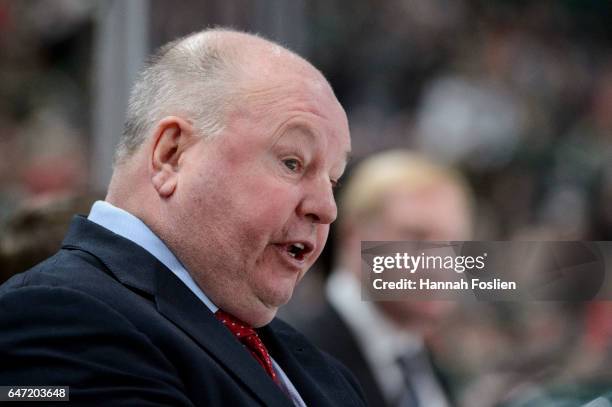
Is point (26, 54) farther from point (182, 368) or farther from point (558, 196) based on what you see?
point (182, 368)

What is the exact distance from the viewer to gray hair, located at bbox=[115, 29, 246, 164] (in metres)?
1.71

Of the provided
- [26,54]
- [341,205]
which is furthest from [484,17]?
[341,205]

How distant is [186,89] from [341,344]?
4.76 feet

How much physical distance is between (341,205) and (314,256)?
175 cm

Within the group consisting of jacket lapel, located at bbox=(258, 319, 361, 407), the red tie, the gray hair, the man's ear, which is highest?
the gray hair

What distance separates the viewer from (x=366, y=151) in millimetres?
5773

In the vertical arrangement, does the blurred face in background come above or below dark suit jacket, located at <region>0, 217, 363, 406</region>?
below

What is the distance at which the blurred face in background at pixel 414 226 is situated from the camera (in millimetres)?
3012

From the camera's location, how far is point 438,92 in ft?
20.4

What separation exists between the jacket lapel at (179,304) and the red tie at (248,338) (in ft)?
0.25

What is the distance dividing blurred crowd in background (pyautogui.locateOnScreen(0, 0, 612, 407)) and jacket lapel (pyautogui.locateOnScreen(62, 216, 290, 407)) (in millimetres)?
2352

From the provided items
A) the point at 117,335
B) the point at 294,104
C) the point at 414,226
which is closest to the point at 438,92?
the point at 414,226

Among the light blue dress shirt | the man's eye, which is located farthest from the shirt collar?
the man's eye

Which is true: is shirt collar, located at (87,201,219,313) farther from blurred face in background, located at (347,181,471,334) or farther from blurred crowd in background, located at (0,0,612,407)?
blurred crowd in background, located at (0,0,612,407)
